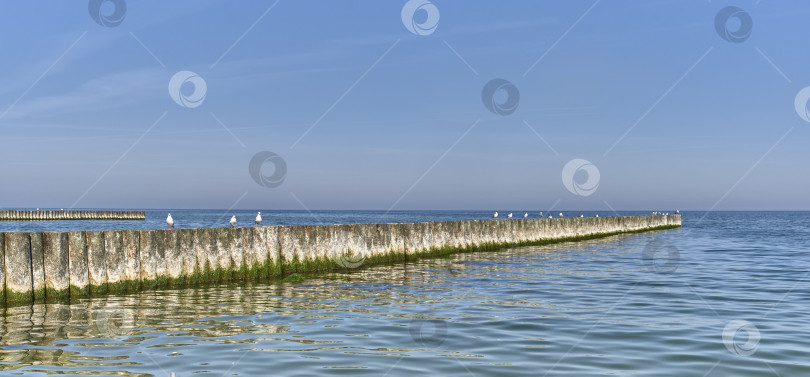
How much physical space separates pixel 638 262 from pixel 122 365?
1639 centimetres

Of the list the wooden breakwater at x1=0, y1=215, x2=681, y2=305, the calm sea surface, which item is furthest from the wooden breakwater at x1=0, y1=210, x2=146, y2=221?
the calm sea surface

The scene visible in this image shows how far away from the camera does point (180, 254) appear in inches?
506

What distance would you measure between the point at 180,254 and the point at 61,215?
252 feet

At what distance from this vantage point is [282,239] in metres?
15.0

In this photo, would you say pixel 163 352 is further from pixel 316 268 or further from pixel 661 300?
pixel 316 268

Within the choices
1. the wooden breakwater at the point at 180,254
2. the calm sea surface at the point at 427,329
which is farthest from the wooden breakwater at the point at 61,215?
the calm sea surface at the point at 427,329

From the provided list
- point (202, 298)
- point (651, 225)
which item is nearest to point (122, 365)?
point (202, 298)

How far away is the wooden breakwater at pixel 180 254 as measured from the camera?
1070 centimetres

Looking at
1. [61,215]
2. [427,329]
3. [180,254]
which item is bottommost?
[427,329]

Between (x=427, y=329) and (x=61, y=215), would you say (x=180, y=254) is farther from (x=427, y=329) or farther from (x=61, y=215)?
(x=61, y=215)

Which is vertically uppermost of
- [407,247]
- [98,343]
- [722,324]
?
[407,247]

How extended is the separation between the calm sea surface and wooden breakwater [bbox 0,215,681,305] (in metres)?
0.62

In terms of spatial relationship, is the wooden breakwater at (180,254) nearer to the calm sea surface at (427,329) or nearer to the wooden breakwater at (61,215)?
the calm sea surface at (427,329)

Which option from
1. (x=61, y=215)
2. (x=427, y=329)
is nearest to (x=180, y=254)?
(x=427, y=329)
